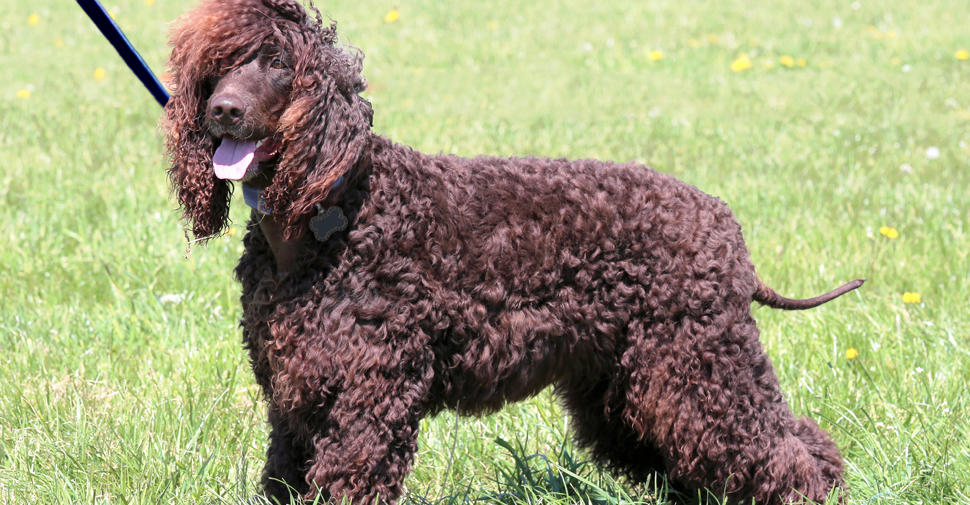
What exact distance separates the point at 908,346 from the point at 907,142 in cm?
423

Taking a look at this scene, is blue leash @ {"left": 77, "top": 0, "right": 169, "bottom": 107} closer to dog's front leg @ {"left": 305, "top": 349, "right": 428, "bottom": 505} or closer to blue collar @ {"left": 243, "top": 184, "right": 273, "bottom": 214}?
blue collar @ {"left": 243, "top": 184, "right": 273, "bottom": 214}

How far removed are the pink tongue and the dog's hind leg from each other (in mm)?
1291

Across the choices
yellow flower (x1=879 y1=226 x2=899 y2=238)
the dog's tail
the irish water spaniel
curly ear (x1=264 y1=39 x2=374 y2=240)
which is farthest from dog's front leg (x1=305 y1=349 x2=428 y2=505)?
yellow flower (x1=879 y1=226 x2=899 y2=238)

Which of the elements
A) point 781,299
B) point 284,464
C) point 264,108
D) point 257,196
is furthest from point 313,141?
point 781,299

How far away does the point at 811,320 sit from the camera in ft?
14.4

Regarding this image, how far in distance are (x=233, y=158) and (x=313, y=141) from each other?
0.22m

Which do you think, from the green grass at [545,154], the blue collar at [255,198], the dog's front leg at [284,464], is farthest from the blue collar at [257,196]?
the green grass at [545,154]

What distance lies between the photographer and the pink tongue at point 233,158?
2.35 metres

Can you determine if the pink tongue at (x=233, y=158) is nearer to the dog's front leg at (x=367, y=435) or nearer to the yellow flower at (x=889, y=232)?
the dog's front leg at (x=367, y=435)

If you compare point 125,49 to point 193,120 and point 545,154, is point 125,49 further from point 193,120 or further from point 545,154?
point 545,154

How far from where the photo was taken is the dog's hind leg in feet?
9.14

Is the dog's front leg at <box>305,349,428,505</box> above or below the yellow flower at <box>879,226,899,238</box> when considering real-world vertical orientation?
above

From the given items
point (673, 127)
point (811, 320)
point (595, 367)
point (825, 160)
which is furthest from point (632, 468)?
point (673, 127)

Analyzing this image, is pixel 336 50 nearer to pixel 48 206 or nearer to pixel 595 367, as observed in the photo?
pixel 595 367
